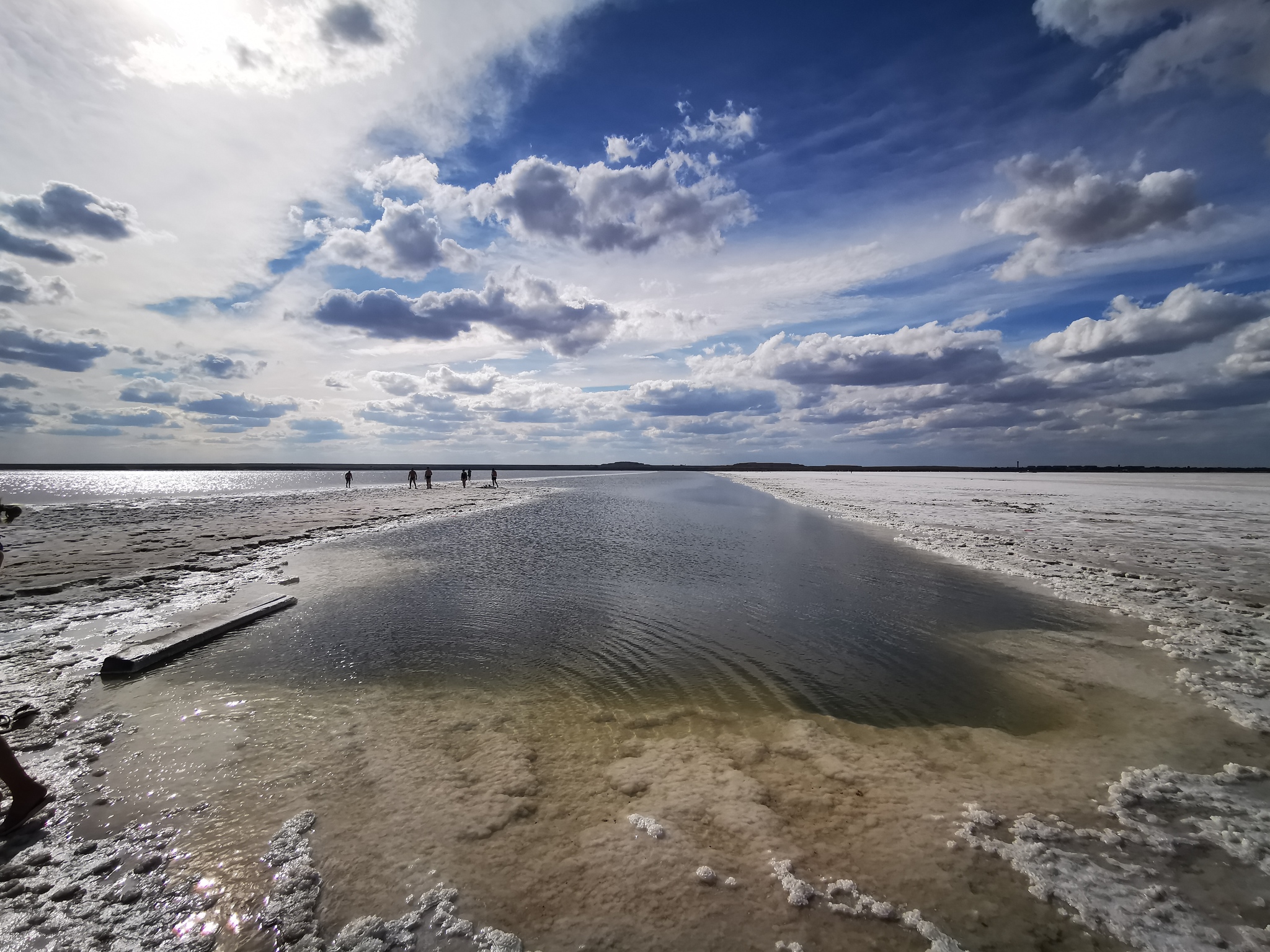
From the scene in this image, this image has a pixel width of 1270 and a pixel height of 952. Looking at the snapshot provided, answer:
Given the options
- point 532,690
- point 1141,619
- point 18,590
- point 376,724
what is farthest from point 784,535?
point 18,590

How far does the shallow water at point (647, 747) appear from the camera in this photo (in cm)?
460

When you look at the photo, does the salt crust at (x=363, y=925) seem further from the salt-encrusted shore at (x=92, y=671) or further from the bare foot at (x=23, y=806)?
the bare foot at (x=23, y=806)

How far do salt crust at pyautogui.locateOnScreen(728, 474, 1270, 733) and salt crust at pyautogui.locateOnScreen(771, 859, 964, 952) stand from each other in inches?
279

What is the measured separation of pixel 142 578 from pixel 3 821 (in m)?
14.3

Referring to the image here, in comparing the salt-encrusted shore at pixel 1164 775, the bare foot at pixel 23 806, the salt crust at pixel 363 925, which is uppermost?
the bare foot at pixel 23 806

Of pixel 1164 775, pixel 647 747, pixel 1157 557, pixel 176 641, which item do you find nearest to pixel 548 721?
pixel 647 747

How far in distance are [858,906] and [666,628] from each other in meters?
8.04

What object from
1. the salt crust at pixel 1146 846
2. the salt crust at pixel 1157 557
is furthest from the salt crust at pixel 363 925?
the salt crust at pixel 1157 557

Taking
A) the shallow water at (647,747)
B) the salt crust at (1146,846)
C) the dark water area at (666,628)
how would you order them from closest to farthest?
1. the salt crust at (1146,846)
2. the shallow water at (647,747)
3. the dark water area at (666,628)

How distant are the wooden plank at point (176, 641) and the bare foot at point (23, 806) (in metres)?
4.08

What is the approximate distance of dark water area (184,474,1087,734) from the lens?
9.10 metres

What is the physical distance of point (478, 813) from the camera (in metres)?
5.62

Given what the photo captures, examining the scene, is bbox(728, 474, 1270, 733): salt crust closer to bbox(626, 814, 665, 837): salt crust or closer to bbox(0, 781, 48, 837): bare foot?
bbox(626, 814, 665, 837): salt crust

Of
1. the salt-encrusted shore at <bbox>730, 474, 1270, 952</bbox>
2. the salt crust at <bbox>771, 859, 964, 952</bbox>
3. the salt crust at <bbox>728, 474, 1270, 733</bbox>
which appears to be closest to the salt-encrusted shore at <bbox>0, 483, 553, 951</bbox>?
the salt crust at <bbox>771, 859, 964, 952</bbox>
